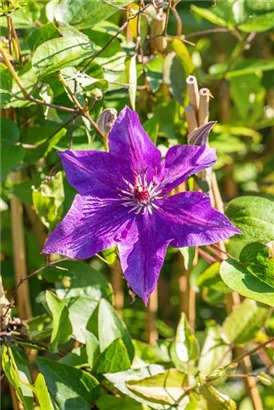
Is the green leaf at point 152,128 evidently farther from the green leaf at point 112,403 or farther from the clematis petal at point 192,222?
the green leaf at point 112,403

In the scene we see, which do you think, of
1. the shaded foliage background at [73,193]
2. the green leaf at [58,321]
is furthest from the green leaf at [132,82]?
the green leaf at [58,321]

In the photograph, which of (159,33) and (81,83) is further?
(159,33)

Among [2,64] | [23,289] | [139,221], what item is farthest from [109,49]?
[23,289]

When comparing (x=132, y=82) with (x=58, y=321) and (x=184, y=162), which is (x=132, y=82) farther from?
(x=58, y=321)

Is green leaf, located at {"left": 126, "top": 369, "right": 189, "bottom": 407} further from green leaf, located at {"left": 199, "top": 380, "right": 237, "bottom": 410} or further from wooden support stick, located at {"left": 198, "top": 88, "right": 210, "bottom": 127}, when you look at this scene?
wooden support stick, located at {"left": 198, "top": 88, "right": 210, "bottom": 127}

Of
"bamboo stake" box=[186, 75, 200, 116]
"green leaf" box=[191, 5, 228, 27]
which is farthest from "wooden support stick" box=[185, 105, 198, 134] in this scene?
"green leaf" box=[191, 5, 228, 27]

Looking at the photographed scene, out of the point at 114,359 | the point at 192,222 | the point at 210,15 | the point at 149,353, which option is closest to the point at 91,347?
the point at 114,359
